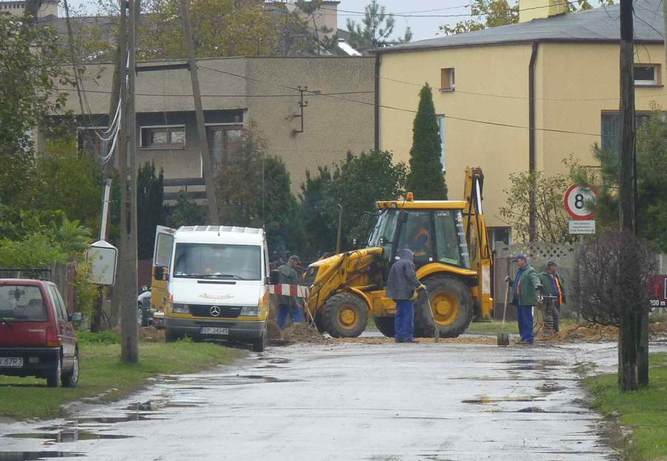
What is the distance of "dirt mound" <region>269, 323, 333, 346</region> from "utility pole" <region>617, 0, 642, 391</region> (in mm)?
14341

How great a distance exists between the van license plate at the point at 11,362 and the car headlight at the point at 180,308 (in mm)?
10113

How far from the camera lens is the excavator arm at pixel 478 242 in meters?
35.0

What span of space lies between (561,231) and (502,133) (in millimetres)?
5914

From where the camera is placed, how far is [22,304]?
21328 mm

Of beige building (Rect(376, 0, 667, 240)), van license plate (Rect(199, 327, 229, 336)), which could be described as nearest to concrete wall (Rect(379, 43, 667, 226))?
beige building (Rect(376, 0, 667, 240))

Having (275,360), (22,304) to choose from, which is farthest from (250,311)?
(22,304)

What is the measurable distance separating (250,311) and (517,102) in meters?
22.3

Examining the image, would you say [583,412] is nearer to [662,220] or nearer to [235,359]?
[662,220]

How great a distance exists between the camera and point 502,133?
5178 cm

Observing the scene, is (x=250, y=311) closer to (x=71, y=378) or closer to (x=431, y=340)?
(x=431, y=340)

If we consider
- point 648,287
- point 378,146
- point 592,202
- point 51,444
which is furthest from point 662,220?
point 378,146

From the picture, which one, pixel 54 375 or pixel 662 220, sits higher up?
pixel 662 220

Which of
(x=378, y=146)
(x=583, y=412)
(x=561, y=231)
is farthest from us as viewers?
(x=378, y=146)

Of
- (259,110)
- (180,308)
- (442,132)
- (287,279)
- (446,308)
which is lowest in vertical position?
(446,308)
